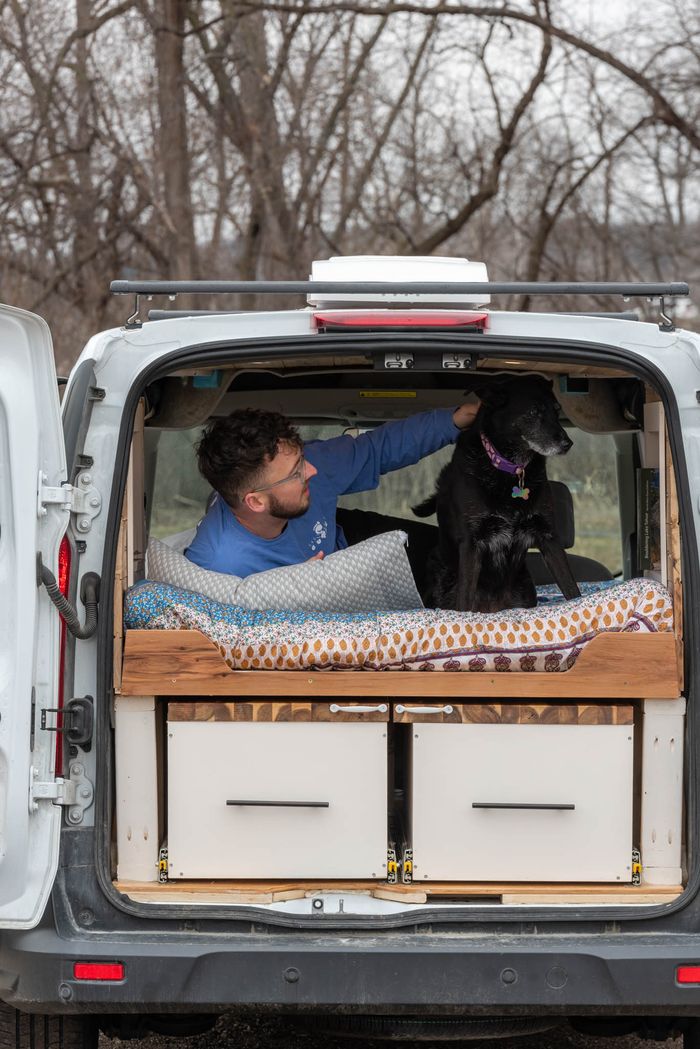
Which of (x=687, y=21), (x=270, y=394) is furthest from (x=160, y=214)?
(x=270, y=394)

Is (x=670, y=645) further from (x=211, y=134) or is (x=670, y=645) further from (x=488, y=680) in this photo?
(x=211, y=134)

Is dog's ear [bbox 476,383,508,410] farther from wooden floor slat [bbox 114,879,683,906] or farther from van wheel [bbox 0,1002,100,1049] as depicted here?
van wheel [bbox 0,1002,100,1049]

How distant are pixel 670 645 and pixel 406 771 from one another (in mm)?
677

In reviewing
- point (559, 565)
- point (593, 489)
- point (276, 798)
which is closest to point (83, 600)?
point (276, 798)

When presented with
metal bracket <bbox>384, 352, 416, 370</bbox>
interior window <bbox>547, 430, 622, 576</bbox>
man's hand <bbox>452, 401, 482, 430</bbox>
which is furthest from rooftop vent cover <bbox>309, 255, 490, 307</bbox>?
interior window <bbox>547, 430, 622, 576</bbox>

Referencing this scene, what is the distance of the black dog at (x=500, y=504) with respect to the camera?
4059 millimetres

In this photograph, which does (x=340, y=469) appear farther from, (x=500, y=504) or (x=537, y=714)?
(x=537, y=714)

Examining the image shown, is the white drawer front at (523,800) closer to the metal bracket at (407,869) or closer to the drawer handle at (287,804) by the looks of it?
the metal bracket at (407,869)

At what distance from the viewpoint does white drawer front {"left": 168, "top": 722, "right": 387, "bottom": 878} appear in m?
2.86

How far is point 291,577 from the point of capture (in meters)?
3.53

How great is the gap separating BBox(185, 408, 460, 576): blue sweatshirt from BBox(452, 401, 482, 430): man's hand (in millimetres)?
27

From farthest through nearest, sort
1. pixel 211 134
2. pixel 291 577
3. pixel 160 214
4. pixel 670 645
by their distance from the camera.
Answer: pixel 211 134, pixel 160 214, pixel 291 577, pixel 670 645

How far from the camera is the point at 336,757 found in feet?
9.42

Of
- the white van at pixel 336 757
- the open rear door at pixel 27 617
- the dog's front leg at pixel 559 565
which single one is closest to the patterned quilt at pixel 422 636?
the white van at pixel 336 757
